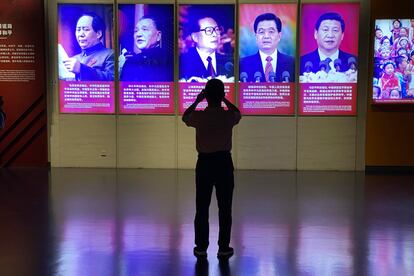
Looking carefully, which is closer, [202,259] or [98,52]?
[202,259]

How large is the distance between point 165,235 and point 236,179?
339cm

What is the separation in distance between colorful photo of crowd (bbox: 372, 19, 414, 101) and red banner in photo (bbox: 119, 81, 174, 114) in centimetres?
372

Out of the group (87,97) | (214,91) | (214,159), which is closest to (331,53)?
(87,97)

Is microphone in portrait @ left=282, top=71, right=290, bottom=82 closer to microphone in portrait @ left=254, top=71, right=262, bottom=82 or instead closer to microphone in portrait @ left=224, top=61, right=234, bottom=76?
microphone in portrait @ left=254, top=71, right=262, bottom=82

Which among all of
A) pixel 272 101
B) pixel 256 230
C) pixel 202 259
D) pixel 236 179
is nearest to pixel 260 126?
pixel 272 101

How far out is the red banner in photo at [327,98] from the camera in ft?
30.8

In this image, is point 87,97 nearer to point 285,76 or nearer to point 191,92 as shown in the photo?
point 191,92

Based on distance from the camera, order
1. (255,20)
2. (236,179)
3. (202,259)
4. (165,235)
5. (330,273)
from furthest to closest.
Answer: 1. (255,20)
2. (236,179)
3. (165,235)
4. (202,259)
5. (330,273)

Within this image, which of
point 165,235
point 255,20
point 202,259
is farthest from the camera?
point 255,20

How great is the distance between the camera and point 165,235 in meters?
5.33

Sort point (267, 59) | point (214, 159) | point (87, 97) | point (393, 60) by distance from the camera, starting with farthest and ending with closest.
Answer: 1. point (87, 97)
2. point (267, 59)
3. point (393, 60)
4. point (214, 159)

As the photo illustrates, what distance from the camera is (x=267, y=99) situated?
947 centimetres

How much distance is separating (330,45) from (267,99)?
147 cm

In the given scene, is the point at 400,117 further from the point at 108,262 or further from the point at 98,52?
the point at 108,262
